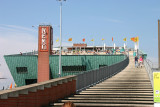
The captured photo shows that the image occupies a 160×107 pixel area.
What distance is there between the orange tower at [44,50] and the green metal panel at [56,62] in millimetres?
1192

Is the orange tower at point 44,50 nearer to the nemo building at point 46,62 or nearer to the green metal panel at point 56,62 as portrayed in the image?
the nemo building at point 46,62

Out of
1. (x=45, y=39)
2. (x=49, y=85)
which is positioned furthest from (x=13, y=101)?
(x=45, y=39)

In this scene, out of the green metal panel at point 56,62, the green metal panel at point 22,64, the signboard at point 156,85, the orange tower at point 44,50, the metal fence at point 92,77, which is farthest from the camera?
the green metal panel at point 22,64

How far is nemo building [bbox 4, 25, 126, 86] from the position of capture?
68.9 m

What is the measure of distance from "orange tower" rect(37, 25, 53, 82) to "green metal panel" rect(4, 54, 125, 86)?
1.19 m

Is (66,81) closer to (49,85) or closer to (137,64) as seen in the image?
(49,85)

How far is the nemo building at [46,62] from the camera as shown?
68938 millimetres

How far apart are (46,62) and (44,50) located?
8.22 ft

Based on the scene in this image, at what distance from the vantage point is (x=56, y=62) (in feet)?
229

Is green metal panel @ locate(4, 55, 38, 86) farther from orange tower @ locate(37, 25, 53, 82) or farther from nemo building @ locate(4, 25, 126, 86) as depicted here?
orange tower @ locate(37, 25, 53, 82)

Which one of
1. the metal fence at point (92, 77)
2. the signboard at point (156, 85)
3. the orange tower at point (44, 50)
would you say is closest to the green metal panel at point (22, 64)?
the orange tower at point (44, 50)

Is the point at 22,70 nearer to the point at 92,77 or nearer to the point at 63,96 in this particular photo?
the point at 92,77

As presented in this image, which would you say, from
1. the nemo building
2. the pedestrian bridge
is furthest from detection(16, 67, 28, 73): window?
the pedestrian bridge

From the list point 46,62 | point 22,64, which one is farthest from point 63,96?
point 22,64
